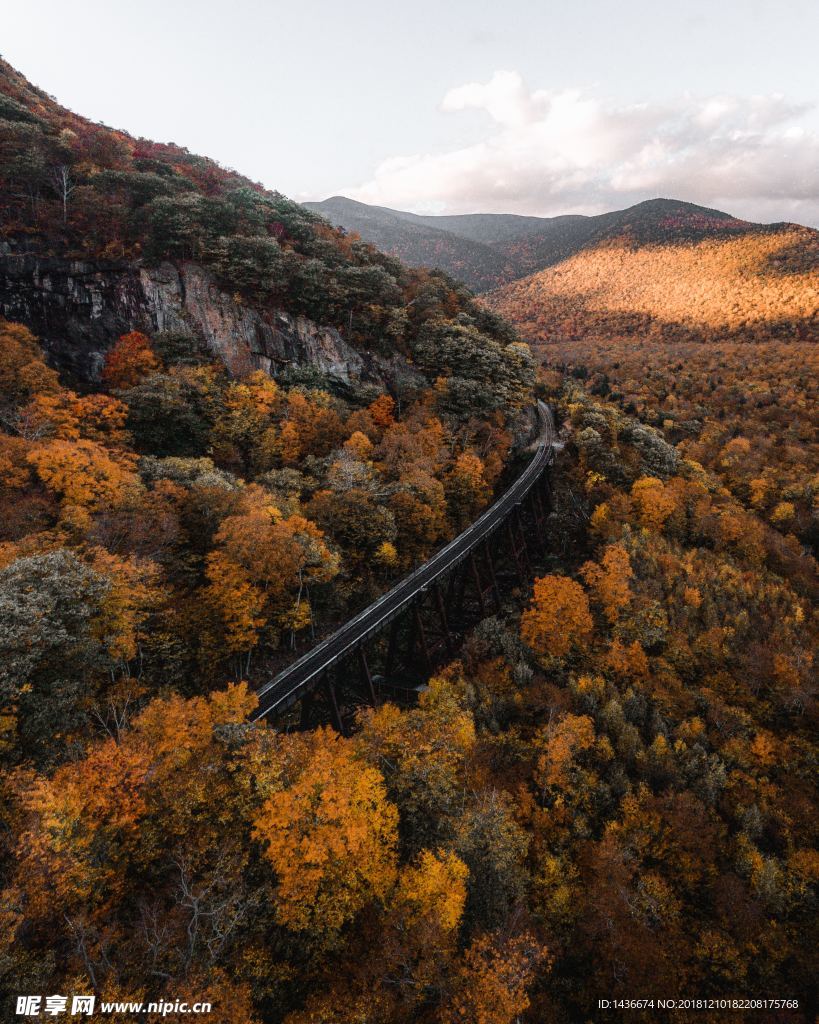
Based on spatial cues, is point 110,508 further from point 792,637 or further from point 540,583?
point 792,637

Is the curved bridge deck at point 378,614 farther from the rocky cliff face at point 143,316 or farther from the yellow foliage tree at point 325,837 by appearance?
the rocky cliff face at point 143,316

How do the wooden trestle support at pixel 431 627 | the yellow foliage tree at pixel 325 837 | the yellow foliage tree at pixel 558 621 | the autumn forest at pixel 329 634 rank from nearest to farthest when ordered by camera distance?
the autumn forest at pixel 329 634 → the yellow foliage tree at pixel 325 837 → the wooden trestle support at pixel 431 627 → the yellow foliage tree at pixel 558 621

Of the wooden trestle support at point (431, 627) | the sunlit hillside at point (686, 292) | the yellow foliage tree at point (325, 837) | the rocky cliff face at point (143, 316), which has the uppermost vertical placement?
the sunlit hillside at point (686, 292)

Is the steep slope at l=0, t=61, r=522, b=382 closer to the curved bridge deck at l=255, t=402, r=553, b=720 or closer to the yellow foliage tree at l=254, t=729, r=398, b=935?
the curved bridge deck at l=255, t=402, r=553, b=720

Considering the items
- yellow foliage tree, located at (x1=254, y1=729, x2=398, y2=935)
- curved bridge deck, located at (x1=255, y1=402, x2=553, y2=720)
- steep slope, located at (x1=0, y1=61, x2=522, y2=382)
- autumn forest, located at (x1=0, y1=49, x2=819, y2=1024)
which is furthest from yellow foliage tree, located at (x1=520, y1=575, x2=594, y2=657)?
steep slope, located at (x1=0, y1=61, x2=522, y2=382)

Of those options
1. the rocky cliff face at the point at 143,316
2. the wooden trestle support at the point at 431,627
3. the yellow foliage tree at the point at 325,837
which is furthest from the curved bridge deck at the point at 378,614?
the rocky cliff face at the point at 143,316

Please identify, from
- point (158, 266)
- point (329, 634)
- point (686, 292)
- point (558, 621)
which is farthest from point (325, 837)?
point (686, 292)

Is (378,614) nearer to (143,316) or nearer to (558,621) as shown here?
(558,621)
